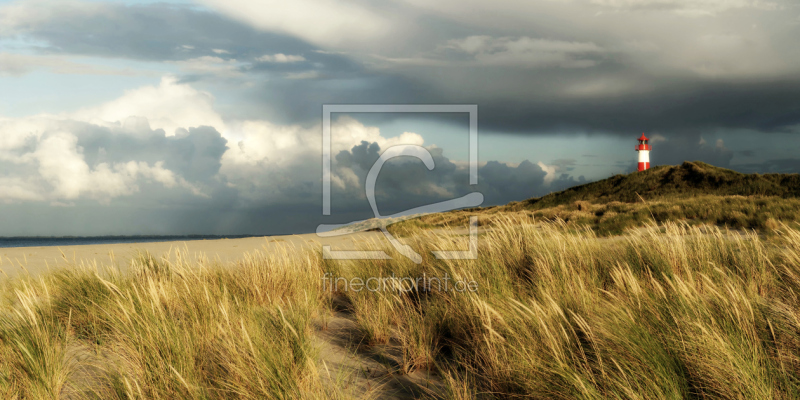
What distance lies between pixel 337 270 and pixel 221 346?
2.96 m

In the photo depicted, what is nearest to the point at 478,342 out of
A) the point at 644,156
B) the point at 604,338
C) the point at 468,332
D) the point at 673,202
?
the point at 468,332

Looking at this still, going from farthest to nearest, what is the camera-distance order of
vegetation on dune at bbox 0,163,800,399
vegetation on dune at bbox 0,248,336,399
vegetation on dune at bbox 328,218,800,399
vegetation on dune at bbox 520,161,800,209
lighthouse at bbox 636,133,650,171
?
1. lighthouse at bbox 636,133,650,171
2. vegetation on dune at bbox 520,161,800,209
3. vegetation on dune at bbox 0,248,336,399
4. vegetation on dune at bbox 0,163,800,399
5. vegetation on dune at bbox 328,218,800,399

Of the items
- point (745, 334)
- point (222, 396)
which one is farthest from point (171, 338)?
point (745, 334)

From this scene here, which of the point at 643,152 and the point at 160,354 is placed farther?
the point at 643,152

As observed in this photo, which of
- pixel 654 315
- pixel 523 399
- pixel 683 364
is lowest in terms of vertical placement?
pixel 523 399

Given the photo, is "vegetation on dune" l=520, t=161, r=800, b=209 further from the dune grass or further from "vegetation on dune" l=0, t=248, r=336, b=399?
"vegetation on dune" l=0, t=248, r=336, b=399

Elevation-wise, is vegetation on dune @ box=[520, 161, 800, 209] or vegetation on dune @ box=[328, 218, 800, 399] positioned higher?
vegetation on dune @ box=[520, 161, 800, 209]

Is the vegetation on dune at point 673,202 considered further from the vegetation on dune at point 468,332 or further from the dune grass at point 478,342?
the dune grass at point 478,342

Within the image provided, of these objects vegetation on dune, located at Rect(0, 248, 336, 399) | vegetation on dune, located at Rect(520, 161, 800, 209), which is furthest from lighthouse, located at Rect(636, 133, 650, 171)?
vegetation on dune, located at Rect(0, 248, 336, 399)

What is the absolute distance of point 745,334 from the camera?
256 centimetres

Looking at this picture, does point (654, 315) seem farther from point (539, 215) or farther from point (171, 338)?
point (539, 215)

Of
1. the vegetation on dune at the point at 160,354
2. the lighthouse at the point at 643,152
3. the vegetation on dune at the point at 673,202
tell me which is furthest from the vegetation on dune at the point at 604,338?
the lighthouse at the point at 643,152

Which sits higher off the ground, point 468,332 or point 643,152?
point 643,152

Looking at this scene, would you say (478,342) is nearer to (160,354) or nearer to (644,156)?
(160,354)
